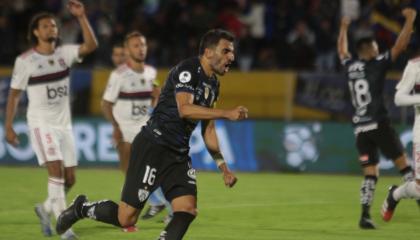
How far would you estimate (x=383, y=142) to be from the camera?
1253cm

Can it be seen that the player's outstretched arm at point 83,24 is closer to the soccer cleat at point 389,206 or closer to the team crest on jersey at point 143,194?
the team crest on jersey at point 143,194

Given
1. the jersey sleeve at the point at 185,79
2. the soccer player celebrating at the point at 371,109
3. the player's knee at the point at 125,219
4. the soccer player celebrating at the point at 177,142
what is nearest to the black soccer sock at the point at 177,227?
the soccer player celebrating at the point at 177,142

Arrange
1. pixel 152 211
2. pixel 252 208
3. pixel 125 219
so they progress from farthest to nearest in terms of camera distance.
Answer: pixel 252 208 < pixel 152 211 < pixel 125 219

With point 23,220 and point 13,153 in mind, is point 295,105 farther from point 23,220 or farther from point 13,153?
point 23,220

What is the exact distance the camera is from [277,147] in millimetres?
20016

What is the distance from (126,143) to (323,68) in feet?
31.1

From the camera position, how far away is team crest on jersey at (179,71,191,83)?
8703mm

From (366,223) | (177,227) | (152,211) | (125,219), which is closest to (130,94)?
(152,211)

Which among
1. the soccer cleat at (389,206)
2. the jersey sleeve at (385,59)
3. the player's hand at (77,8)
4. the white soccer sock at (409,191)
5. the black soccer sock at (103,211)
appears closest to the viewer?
the black soccer sock at (103,211)

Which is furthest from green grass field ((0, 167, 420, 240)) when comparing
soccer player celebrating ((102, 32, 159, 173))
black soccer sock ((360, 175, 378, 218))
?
soccer player celebrating ((102, 32, 159, 173))

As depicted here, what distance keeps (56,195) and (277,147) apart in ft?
31.0

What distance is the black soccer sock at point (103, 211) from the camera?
370 inches

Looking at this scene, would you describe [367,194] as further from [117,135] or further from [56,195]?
[56,195]

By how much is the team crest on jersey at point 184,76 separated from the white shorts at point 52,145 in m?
3.02
